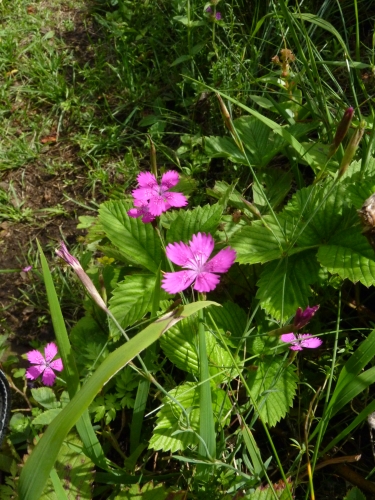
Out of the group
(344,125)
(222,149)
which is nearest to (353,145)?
(344,125)

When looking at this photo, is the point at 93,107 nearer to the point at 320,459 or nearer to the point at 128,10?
the point at 128,10

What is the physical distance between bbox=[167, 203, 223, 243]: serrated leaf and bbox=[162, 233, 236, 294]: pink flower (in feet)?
1.01

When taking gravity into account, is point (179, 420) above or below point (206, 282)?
below

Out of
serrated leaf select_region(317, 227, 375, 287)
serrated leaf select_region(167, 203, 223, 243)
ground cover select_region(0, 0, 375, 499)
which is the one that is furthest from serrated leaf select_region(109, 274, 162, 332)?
serrated leaf select_region(317, 227, 375, 287)

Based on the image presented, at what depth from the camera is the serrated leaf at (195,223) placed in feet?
4.50

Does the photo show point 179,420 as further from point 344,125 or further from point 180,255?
point 344,125

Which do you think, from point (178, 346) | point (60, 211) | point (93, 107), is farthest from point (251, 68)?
point (178, 346)

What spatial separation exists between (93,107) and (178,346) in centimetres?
158

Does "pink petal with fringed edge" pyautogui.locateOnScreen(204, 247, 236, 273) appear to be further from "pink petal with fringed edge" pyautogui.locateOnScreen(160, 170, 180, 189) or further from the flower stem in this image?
"pink petal with fringed edge" pyautogui.locateOnScreen(160, 170, 180, 189)

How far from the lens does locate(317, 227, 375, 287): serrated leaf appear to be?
3.92 ft

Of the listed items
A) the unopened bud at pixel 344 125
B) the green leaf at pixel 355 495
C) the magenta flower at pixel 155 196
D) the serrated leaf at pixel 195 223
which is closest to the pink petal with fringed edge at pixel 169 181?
the magenta flower at pixel 155 196

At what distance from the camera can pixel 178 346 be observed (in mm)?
1256

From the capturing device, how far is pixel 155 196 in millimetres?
1196

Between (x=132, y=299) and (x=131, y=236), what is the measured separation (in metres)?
0.19
